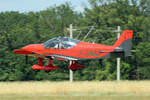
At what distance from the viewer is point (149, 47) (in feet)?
143

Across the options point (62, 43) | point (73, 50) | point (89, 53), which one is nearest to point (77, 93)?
point (89, 53)

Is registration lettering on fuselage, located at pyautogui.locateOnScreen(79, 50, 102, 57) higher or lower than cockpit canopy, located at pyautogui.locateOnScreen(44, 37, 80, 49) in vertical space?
lower

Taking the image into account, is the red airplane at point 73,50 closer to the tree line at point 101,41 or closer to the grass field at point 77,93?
the grass field at point 77,93

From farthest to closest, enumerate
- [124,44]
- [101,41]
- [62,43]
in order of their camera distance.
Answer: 1. [101,41]
2. [124,44]
3. [62,43]

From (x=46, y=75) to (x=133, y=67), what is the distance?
1120 cm

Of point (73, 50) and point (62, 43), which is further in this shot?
point (62, 43)

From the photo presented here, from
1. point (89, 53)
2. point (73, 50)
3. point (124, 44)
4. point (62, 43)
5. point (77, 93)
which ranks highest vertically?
point (62, 43)

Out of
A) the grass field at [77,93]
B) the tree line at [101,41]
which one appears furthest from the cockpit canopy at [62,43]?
the tree line at [101,41]

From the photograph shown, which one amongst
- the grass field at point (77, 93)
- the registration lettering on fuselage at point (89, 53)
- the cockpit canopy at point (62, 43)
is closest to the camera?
the grass field at point (77, 93)

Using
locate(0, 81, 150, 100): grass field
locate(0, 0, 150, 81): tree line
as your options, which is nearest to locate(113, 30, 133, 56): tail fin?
locate(0, 81, 150, 100): grass field

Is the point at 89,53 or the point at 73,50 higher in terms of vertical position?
the point at 73,50

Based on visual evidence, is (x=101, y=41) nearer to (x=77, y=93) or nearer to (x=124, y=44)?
(x=124, y=44)

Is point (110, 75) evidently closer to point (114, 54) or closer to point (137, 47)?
point (137, 47)

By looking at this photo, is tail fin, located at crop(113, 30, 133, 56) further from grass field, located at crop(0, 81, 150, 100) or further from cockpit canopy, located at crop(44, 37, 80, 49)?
grass field, located at crop(0, 81, 150, 100)
